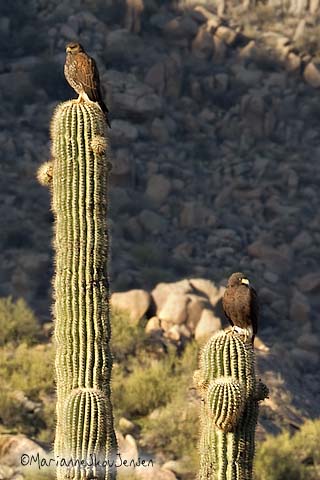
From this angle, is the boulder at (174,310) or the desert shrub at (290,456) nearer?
the desert shrub at (290,456)

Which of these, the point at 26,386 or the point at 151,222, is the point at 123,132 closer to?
the point at 151,222

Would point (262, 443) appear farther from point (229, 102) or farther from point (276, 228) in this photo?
point (229, 102)

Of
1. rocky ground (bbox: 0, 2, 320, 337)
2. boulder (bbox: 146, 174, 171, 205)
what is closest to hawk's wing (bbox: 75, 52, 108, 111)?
rocky ground (bbox: 0, 2, 320, 337)

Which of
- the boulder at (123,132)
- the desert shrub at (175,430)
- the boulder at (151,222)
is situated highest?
the boulder at (123,132)

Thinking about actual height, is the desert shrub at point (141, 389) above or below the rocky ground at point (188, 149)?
below

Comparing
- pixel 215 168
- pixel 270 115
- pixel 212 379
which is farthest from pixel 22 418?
pixel 270 115

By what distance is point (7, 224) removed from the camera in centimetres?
2439

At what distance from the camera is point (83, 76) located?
11.1 metres

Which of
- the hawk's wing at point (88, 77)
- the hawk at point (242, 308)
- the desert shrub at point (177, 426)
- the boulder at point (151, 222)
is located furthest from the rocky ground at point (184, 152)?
the hawk at point (242, 308)

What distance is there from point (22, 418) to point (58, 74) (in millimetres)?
13056

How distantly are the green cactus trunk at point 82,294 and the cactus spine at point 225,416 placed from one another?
0.86m

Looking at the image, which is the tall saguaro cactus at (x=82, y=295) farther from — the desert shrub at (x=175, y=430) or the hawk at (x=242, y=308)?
the desert shrub at (x=175, y=430)

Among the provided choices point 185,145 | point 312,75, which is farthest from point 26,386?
point 312,75

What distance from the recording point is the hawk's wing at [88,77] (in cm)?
Answer: 1083
